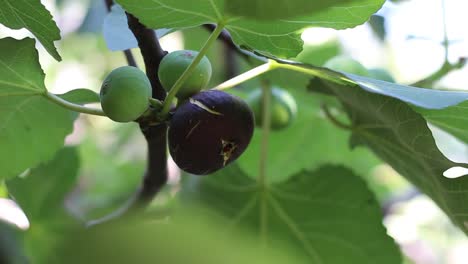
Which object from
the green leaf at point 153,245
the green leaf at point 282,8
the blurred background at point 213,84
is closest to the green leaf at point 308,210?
the blurred background at point 213,84

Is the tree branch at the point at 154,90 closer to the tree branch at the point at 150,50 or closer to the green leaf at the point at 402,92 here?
the tree branch at the point at 150,50

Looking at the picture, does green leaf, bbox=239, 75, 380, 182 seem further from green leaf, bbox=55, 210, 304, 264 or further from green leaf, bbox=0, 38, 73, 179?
green leaf, bbox=55, 210, 304, 264

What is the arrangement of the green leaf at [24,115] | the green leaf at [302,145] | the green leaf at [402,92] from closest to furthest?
the green leaf at [402,92]
the green leaf at [24,115]
the green leaf at [302,145]

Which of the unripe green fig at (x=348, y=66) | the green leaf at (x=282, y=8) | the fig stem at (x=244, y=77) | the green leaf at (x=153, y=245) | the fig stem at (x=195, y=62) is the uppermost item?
the unripe green fig at (x=348, y=66)

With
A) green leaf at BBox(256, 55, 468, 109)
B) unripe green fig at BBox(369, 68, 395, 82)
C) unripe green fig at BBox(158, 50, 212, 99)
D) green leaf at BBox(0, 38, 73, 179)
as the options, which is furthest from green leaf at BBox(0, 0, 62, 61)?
unripe green fig at BBox(369, 68, 395, 82)

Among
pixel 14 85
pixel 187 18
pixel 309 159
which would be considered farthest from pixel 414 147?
pixel 309 159

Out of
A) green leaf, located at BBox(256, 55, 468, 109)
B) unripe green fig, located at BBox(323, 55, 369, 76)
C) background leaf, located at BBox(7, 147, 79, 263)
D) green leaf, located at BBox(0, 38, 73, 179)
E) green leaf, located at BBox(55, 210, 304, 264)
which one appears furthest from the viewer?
background leaf, located at BBox(7, 147, 79, 263)

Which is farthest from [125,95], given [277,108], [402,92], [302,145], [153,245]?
[302,145]

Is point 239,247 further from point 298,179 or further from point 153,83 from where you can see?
point 298,179
